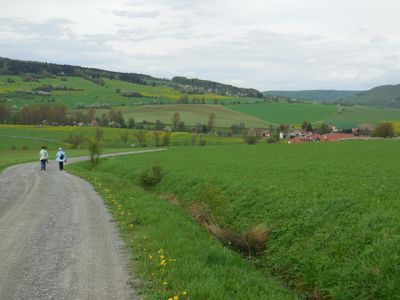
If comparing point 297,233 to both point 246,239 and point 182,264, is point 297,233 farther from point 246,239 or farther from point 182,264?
point 182,264

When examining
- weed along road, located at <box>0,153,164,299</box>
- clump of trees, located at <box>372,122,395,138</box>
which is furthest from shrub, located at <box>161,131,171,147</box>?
weed along road, located at <box>0,153,164,299</box>

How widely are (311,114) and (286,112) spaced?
8208mm

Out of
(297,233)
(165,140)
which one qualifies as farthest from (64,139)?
(297,233)

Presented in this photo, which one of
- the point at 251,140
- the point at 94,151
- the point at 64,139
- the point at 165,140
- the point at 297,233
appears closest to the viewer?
the point at 297,233

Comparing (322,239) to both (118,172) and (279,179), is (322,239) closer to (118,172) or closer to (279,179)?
(279,179)

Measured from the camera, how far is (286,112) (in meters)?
160

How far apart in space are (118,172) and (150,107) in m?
118

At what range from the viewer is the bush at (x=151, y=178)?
28.9m

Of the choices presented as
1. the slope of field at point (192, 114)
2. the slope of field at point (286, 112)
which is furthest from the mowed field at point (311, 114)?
the slope of field at point (192, 114)

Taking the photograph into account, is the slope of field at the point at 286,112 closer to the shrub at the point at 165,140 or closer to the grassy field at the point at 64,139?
the grassy field at the point at 64,139

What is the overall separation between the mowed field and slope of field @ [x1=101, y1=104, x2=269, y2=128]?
766cm

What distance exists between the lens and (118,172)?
38.7m

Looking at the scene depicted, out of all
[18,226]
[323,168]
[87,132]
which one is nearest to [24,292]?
[18,226]

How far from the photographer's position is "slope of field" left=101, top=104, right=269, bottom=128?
137 meters
